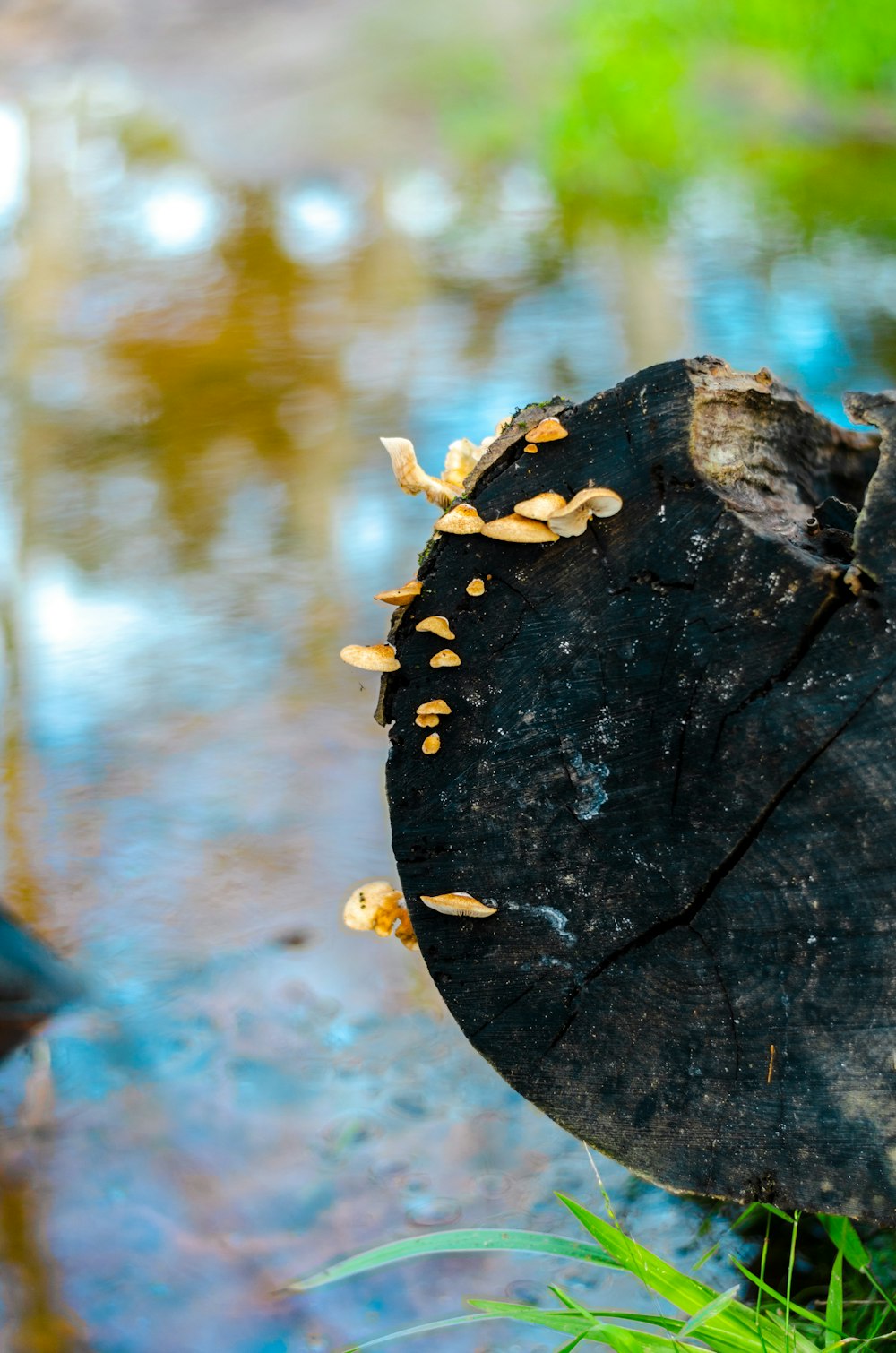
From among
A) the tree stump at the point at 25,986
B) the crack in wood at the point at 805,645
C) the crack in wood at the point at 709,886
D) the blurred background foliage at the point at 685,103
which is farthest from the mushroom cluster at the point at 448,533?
the blurred background foliage at the point at 685,103

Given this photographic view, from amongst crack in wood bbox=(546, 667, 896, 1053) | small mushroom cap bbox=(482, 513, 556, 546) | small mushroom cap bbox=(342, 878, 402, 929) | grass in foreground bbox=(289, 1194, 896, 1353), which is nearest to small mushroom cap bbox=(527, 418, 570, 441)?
small mushroom cap bbox=(482, 513, 556, 546)

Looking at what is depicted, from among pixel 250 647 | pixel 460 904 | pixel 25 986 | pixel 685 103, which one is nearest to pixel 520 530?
pixel 460 904

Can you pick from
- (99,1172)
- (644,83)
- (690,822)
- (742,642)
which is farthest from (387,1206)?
(644,83)

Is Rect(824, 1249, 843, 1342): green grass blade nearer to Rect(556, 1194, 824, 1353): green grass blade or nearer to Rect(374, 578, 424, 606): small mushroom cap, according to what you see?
Rect(556, 1194, 824, 1353): green grass blade

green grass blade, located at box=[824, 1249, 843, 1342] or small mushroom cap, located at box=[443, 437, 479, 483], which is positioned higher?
small mushroom cap, located at box=[443, 437, 479, 483]

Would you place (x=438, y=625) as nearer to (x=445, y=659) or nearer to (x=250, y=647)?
(x=445, y=659)

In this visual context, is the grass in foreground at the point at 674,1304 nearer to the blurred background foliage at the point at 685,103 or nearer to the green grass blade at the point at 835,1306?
the green grass blade at the point at 835,1306
